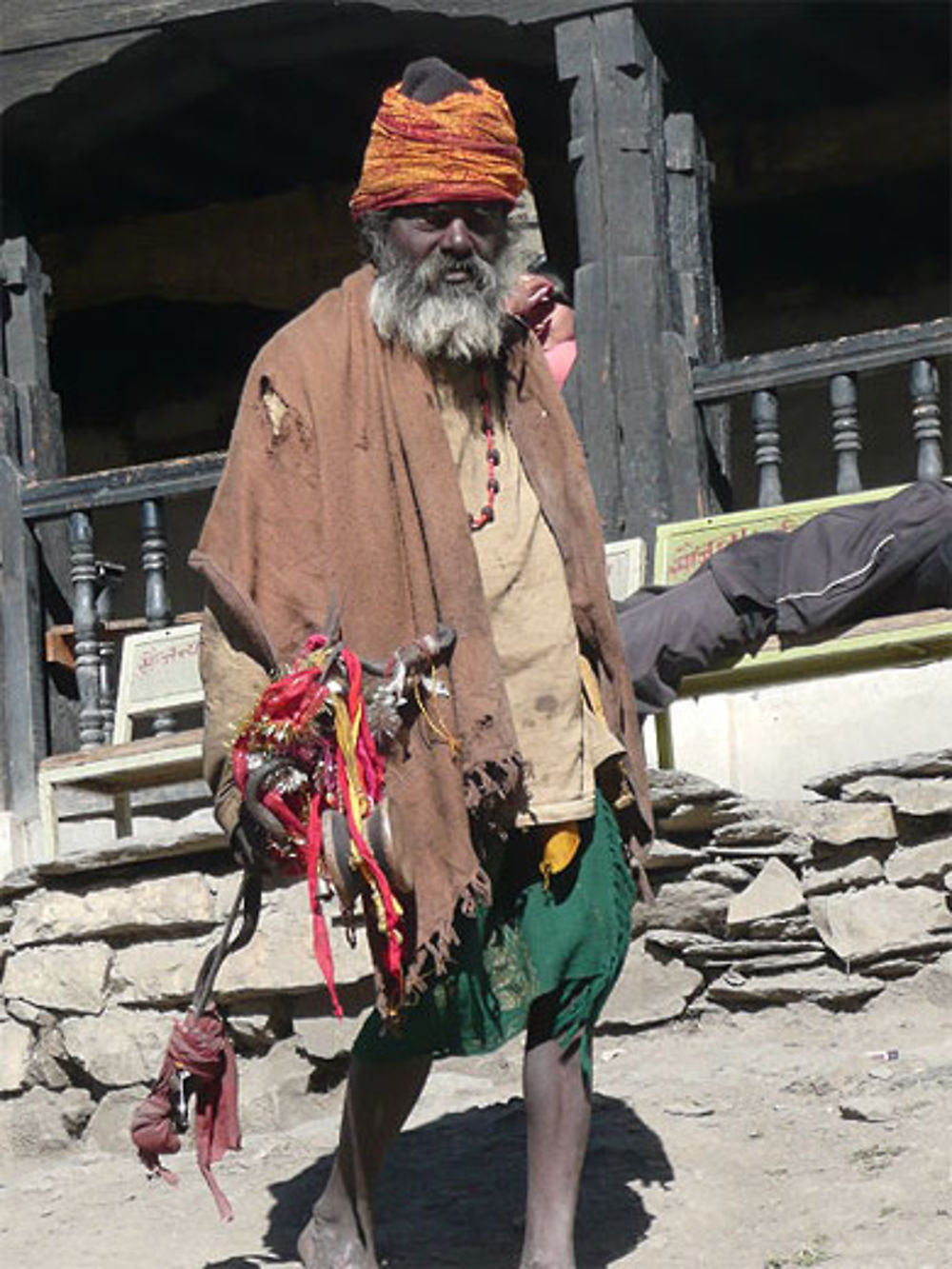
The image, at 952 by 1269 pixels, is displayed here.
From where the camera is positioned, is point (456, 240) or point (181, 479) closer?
point (456, 240)

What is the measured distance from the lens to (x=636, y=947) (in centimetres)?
566

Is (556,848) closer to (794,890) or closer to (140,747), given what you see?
(794,890)

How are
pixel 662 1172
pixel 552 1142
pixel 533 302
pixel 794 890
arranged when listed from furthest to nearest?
pixel 794 890 → pixel 533 302 → pixel 662 1172 → pixel 552 1142

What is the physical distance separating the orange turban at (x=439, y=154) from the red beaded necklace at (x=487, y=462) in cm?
31

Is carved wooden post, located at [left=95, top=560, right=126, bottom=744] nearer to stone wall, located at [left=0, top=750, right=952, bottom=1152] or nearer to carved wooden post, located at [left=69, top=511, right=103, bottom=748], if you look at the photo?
carved wooden post, located at [left=69, top=511, right=103, bottom=748]

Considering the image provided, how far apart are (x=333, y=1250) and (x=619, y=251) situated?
4054mm

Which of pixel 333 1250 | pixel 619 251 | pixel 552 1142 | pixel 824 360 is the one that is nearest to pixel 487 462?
pixel 552 1142

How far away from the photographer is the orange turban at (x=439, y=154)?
12.7ft

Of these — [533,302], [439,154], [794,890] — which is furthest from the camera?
[794,890]

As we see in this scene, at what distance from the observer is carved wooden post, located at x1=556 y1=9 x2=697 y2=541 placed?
713 centimetres

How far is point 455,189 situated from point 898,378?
6.09 m

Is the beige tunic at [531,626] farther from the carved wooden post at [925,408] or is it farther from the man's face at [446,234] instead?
the carved wooden post at [925,408]

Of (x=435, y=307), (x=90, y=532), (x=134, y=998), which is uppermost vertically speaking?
(x=435, y=307)

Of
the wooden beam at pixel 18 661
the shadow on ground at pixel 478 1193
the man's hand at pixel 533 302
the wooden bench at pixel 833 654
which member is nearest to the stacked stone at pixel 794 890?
the wooden bench at pixel 833 654
